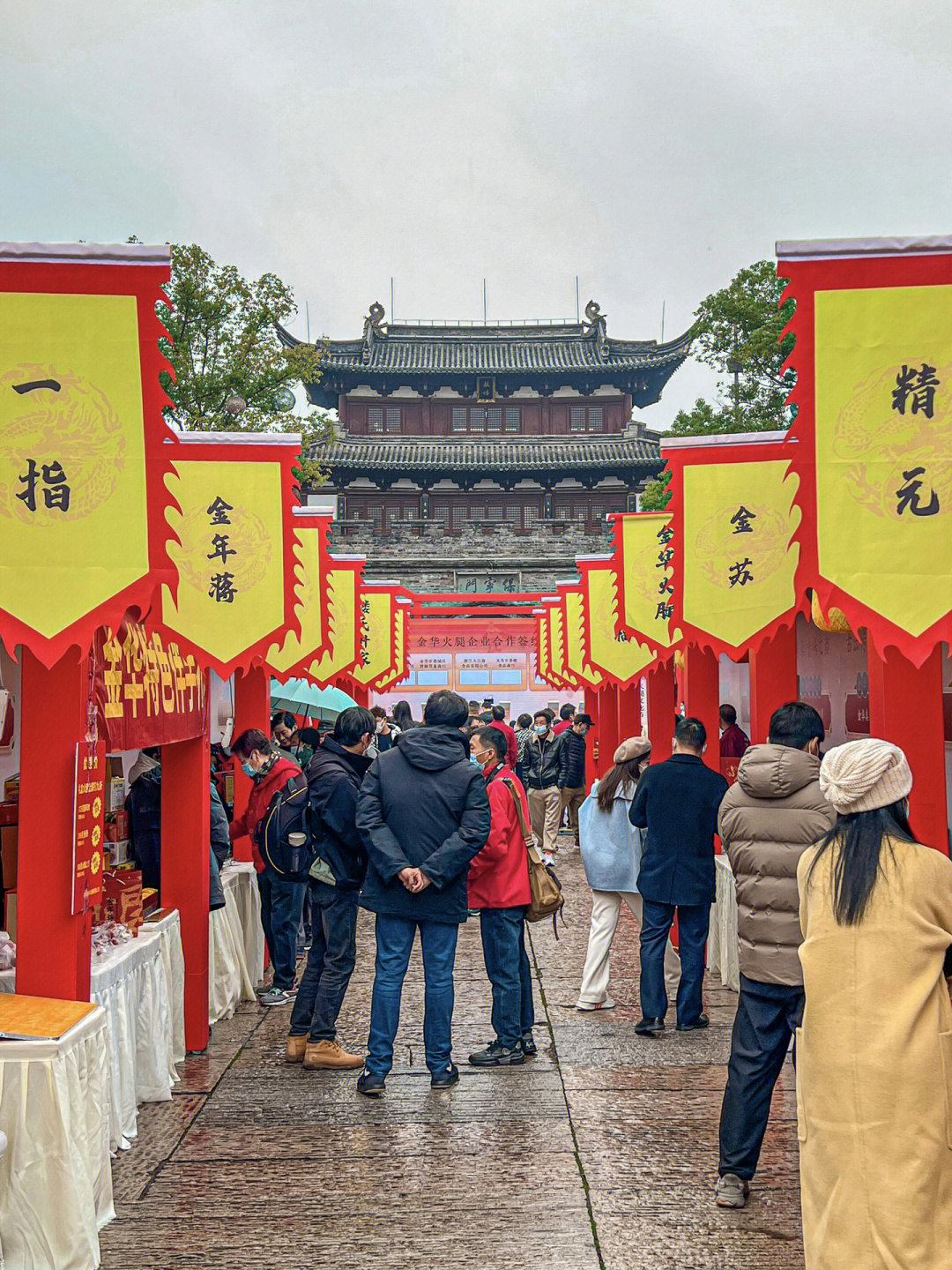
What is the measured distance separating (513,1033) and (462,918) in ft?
2.80

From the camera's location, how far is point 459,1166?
4.55 m

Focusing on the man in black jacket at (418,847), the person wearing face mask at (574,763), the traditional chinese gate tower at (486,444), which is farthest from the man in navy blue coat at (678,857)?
the traditional chinese gate tower at (486,444)

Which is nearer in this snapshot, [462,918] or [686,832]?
[462,918]

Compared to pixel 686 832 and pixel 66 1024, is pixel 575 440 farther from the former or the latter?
pixel 66 1024

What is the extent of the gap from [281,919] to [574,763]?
8348mm

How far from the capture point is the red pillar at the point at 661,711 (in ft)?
35.3

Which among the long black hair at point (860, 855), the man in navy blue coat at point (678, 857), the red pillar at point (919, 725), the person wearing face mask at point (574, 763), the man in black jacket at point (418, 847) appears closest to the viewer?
the long black hair at point (860, 855)

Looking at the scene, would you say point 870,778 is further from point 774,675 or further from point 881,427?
point 774,675

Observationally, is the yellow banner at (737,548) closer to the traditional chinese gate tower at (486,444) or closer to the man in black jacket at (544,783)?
the man in black jacket at (544,783)

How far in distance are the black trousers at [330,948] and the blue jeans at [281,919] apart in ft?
4.28

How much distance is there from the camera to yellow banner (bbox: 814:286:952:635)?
420cm

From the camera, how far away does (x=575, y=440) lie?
123ft

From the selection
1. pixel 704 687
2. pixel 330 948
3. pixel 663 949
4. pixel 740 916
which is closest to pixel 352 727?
pixel 330 948

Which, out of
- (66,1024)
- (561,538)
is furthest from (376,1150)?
(561,538)
